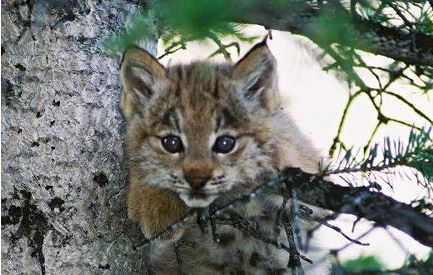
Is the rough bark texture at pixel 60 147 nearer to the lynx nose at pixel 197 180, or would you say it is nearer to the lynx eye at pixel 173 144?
the lynx eye at pixel 173 144

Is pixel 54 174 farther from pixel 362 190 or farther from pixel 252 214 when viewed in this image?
pixel 362 190

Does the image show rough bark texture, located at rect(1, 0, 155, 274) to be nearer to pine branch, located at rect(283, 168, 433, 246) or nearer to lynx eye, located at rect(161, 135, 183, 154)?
lynx eye, located at rect(161, 135, 183, 154)

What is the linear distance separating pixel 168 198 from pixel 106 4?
89cm

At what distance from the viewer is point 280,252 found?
384cm

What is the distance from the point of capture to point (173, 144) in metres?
3.55

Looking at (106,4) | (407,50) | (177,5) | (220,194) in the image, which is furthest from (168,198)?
(177,5)

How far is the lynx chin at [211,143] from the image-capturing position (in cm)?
351

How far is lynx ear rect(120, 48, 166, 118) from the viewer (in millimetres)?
3576

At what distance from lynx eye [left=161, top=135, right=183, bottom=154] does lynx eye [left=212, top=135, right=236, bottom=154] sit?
0.15 meters

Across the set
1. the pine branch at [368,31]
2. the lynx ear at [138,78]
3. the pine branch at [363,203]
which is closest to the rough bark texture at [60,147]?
the lynx ear at [138,78]

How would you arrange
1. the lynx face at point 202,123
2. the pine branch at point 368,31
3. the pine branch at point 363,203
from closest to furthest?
Result: the pine branch at point 363,203
the pine branch at point 368,31
the lynx face at point 202,123

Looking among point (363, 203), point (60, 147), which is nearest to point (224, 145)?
point (60, 147)

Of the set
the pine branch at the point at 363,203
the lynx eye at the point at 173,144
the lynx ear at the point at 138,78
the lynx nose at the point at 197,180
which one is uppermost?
the pine branch at the point at 363,203

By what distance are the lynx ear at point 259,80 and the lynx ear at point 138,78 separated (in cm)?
35
